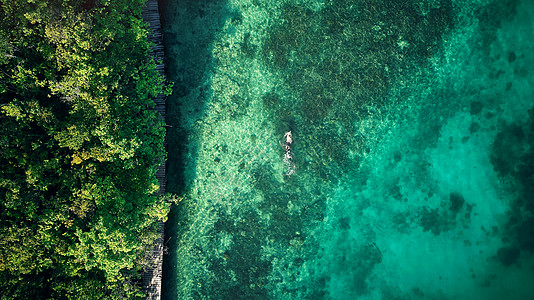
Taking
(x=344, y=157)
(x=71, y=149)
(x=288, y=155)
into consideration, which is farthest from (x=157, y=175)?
(x=344, y=157)

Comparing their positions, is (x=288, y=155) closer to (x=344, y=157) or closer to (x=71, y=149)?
(x=344, y=157)

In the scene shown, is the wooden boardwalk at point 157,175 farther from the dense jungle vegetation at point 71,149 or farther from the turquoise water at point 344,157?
the dense jungle vegetation at point 71,149

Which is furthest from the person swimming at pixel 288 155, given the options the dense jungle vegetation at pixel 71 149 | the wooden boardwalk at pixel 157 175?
the dense jungle vegetation at pixel 71 149

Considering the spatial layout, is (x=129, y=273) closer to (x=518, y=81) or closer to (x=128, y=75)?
(x=128, y=75)

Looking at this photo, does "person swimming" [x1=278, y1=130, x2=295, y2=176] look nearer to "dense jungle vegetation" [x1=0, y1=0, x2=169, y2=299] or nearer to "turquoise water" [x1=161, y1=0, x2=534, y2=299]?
"turquoise water" [x1=161, y1=0, x2=534, y2=299]

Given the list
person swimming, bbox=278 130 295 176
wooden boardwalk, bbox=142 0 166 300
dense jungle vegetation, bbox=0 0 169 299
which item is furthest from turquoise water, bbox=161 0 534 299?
dense jungle vegetation, bbox=0 0 169 299

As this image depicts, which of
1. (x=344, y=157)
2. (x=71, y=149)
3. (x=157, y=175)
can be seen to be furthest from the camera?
(x=344, y=157)

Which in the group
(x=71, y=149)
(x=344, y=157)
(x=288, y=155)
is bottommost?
(x=71, y=149)
